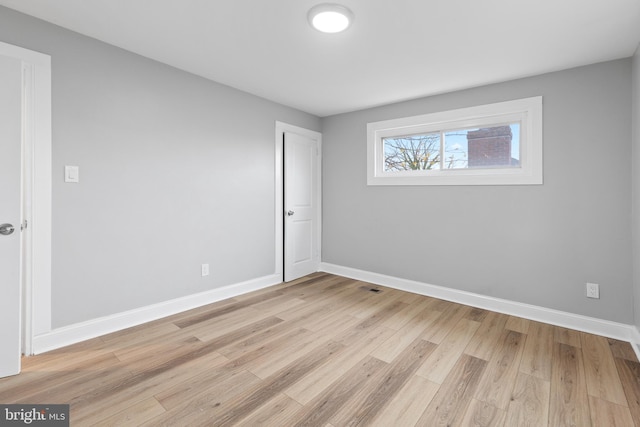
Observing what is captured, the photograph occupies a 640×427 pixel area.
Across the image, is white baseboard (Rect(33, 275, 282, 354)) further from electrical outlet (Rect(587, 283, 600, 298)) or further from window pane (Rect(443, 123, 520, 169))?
electrical outlet (Rect(587, 283, 600, 298))

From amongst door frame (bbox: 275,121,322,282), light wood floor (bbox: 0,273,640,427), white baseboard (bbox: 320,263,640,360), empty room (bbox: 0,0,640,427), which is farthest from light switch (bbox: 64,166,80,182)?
white baseboard (bbox: 320,263,640,360)

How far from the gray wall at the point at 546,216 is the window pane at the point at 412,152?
1.03ft

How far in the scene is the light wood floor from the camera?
1607mm

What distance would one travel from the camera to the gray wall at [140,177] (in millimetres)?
2234

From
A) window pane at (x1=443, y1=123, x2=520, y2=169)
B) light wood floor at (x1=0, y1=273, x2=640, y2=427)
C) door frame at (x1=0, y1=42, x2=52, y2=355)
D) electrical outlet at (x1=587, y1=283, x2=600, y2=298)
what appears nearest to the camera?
light wood floor at (x1=0, y1=273, x2=640, y2=427)

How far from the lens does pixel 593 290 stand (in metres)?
2.62

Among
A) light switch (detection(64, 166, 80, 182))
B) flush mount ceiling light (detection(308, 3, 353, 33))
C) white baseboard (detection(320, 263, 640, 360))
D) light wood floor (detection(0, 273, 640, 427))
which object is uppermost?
flush mount ceiling light (detection(308, 3, 353, 33))

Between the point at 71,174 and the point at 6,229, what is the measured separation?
565 millimetres

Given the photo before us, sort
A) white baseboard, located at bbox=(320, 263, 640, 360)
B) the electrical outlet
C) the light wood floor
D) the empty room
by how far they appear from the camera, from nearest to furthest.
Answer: the light wood floor → the empty room → white baseboard, located at bbox=(320, 263, 640, 360) → the electrical outlet

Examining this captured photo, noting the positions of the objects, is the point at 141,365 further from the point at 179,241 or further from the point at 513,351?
the point at 513,351

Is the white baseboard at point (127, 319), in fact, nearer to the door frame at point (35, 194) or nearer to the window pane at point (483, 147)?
the door frame at point (35, 194)

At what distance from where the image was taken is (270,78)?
10.1 feet

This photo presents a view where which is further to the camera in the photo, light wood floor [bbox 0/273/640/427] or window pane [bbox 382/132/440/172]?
window pane [bbox 382/132/440/172]

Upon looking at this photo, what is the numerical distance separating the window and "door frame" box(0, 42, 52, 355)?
331 cm
